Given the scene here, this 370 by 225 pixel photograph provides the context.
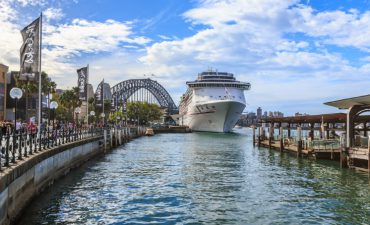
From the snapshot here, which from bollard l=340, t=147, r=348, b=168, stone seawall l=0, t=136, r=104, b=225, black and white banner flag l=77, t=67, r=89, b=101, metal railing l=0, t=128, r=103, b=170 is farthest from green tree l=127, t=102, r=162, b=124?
stone seawall l=0, t=136, r=104, b=225

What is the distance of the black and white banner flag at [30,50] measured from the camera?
27.0 metres

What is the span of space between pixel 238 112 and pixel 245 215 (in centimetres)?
10576

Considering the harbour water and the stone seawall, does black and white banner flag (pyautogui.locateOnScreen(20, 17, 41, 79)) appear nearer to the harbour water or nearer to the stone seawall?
the stone seawall

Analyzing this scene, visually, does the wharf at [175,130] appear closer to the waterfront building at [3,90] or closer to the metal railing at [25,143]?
the waterfront building at [3,90]

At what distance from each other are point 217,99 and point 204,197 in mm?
98851

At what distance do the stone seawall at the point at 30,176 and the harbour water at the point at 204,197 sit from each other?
1.94 ft

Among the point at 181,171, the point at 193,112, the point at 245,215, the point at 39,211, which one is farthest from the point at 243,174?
the point at 193,112

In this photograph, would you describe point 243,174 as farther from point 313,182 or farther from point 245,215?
point 245,215

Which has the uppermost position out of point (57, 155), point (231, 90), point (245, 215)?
point (231, 90)

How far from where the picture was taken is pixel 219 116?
11869cm

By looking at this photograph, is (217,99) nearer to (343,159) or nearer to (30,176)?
(343,159)

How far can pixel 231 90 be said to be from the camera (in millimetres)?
121625

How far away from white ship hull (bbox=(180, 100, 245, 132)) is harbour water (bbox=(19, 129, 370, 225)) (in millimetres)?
80044

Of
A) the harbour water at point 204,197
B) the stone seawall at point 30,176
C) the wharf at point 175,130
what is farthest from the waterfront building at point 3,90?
the wharf at point 175,130
